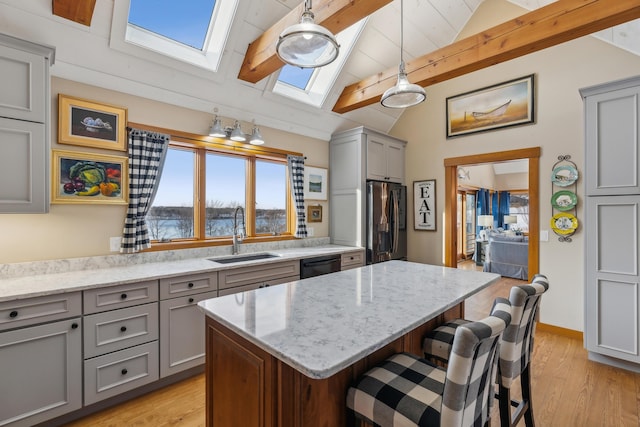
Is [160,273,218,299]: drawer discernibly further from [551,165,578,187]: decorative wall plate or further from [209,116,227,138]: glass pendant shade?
[551,165,578,187]: decorative wall plate

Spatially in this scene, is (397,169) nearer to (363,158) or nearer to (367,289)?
(363,158)

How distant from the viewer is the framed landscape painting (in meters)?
3.66

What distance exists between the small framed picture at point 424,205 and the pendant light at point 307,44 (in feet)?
10.9

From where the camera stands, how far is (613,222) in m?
2.61

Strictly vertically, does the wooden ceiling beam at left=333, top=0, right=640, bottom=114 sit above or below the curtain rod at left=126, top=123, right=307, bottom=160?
above

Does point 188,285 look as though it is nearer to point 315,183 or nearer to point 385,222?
point 315,183

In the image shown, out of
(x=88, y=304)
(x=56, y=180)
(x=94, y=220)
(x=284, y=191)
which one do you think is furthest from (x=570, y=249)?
(x=56, y=180)

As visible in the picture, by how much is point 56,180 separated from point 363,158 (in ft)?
10.4

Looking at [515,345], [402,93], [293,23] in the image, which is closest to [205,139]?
[293,23]

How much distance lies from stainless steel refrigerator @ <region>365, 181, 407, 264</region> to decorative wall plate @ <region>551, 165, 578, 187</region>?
6.03ft

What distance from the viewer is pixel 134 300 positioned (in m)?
2.18

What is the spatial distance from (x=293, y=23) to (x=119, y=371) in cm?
302

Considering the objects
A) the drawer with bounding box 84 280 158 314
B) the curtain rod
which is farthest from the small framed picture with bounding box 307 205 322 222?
the drawer with bounding box 84 280 158 314

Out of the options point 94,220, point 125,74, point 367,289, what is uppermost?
point 125,74
